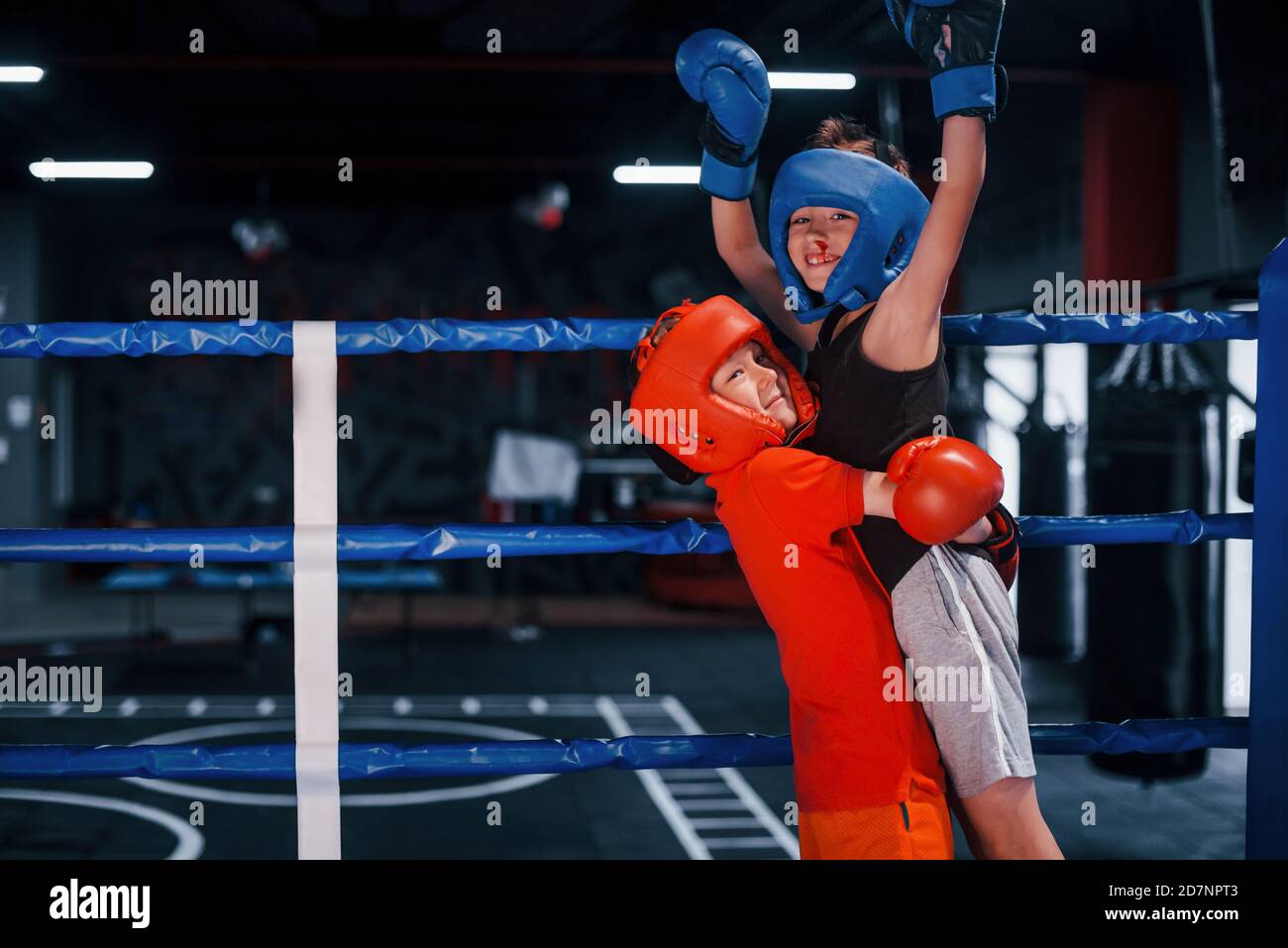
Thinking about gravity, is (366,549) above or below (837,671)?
above

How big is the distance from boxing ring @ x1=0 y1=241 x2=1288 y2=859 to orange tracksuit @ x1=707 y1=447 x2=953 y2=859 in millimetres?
256

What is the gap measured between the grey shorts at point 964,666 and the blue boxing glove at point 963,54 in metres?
0.58

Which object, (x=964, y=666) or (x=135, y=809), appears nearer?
(x=964, y=666)

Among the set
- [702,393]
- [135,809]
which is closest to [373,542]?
[702,393]

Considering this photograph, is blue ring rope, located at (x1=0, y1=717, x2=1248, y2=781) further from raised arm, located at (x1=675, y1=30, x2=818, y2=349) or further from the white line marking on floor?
the white line marking on floor

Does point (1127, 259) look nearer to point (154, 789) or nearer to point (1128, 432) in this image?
point (1128, 432)

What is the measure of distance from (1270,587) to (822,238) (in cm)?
93

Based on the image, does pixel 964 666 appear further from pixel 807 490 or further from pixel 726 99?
pixel 726 99

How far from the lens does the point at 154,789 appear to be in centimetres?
409

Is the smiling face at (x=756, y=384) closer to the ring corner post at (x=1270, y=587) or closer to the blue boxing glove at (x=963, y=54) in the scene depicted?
the blue boxing glove at (x=963, y=54)

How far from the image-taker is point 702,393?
1.51 m

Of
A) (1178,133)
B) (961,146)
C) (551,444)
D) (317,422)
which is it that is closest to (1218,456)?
(1178,133)
